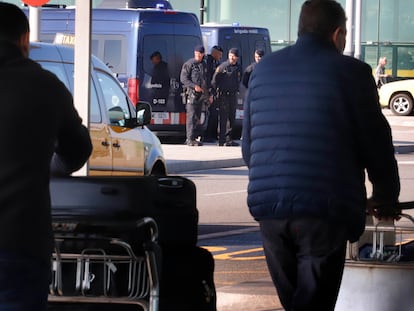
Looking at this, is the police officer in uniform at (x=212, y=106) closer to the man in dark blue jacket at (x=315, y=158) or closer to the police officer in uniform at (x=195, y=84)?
the police officer in uniform at (x=195, y=84)

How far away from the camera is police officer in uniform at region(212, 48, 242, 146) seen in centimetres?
2220

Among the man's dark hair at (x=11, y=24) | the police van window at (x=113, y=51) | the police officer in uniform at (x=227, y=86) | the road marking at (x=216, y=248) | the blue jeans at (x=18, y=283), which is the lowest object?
the road marking at (x=216, y=248)

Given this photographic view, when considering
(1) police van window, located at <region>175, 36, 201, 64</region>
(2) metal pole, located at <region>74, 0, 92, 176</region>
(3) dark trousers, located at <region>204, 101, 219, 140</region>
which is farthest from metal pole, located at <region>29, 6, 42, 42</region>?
(3) dark trousers, located at <region>204, 101, 219, 140</region>

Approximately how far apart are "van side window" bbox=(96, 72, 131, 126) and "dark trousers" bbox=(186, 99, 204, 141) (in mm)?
11001

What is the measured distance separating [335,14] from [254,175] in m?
0.69

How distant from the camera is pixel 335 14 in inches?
180

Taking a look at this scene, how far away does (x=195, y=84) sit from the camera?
71.4 feet

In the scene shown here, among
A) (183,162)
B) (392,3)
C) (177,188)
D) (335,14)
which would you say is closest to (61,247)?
(177,188)

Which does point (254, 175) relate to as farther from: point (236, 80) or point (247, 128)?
point (236, 80)

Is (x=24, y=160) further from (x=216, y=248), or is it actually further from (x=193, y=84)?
(x=193, y=84)

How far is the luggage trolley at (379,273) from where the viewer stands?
516 cm

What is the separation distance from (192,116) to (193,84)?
0.59 metres

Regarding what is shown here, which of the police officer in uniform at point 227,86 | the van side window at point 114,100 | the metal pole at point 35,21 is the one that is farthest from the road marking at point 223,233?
the police officer in uniform at point 227,86

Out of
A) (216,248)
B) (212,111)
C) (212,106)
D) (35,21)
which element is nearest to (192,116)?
(212,106)
